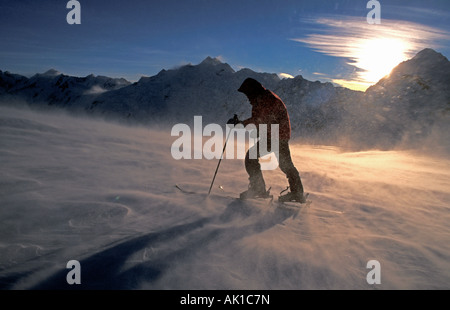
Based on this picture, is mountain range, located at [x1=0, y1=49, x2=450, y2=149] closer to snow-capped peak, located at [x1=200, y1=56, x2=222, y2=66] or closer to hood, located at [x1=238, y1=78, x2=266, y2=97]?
snow-capped peak, located at [x1=200, y1=56, x2=222, y2=66]

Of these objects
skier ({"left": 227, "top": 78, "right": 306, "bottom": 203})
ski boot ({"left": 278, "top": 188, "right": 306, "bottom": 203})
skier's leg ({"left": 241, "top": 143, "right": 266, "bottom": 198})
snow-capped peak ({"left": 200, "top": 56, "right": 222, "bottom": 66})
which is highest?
snow-capped peak ({"left": 200, "top": 56, "right": 222, "bottom": 66})

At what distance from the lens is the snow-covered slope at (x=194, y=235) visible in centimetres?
231

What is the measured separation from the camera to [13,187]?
398 cm

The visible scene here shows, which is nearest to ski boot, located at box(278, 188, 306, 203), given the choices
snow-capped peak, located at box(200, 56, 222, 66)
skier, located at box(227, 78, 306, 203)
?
skier, located at box(227, 78, 306, 203)

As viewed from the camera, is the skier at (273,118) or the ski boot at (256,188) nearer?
the skier at (273,118)

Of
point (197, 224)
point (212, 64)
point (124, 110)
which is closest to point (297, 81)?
point (212, 64)

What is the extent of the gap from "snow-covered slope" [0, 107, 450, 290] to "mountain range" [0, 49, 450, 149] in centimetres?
2627

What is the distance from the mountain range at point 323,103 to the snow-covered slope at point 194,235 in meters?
26.3

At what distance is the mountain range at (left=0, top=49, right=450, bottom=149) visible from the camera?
107 ft

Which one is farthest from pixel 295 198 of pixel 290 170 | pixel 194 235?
pixel 194 235

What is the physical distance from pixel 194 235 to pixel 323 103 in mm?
44791

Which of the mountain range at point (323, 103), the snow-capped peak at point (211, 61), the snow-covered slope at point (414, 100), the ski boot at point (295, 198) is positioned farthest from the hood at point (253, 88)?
the snow-capped peak at point (211, 61)

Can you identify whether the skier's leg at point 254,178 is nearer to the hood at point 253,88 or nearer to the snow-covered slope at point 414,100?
the hood at point 253,88
